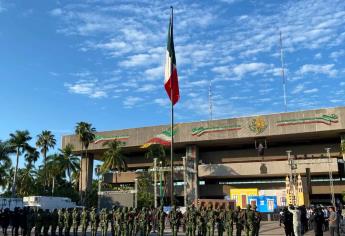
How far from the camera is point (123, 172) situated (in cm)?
8050

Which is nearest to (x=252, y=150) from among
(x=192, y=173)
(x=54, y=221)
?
(x=192, y=173)

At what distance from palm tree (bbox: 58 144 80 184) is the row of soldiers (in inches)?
1991

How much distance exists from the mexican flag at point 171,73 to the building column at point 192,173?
43.3 meters

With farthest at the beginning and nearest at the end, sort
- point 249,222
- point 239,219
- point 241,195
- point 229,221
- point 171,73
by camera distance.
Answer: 1. point 241,195
2. point 171,73
3. point 229,221
4. point 239,219
5. point 249,222

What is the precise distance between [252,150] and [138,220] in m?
53.6

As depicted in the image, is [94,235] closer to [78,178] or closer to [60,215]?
[60,215]

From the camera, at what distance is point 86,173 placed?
3287 inches

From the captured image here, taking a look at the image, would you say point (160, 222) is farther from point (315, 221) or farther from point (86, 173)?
point (86, 173)

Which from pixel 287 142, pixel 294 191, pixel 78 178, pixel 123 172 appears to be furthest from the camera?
pixel 78 178

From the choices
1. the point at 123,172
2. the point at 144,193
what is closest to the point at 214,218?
the point at 144,193

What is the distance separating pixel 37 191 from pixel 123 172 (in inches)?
664

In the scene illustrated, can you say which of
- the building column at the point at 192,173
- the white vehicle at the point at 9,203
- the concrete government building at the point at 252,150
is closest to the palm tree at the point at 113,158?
the concrete government building at the point at 252,150

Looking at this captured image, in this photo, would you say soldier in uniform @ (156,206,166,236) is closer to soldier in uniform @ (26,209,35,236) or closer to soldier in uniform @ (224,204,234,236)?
soldier in uniform @ (224,204,234,236)

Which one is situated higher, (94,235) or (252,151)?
(252,151)
